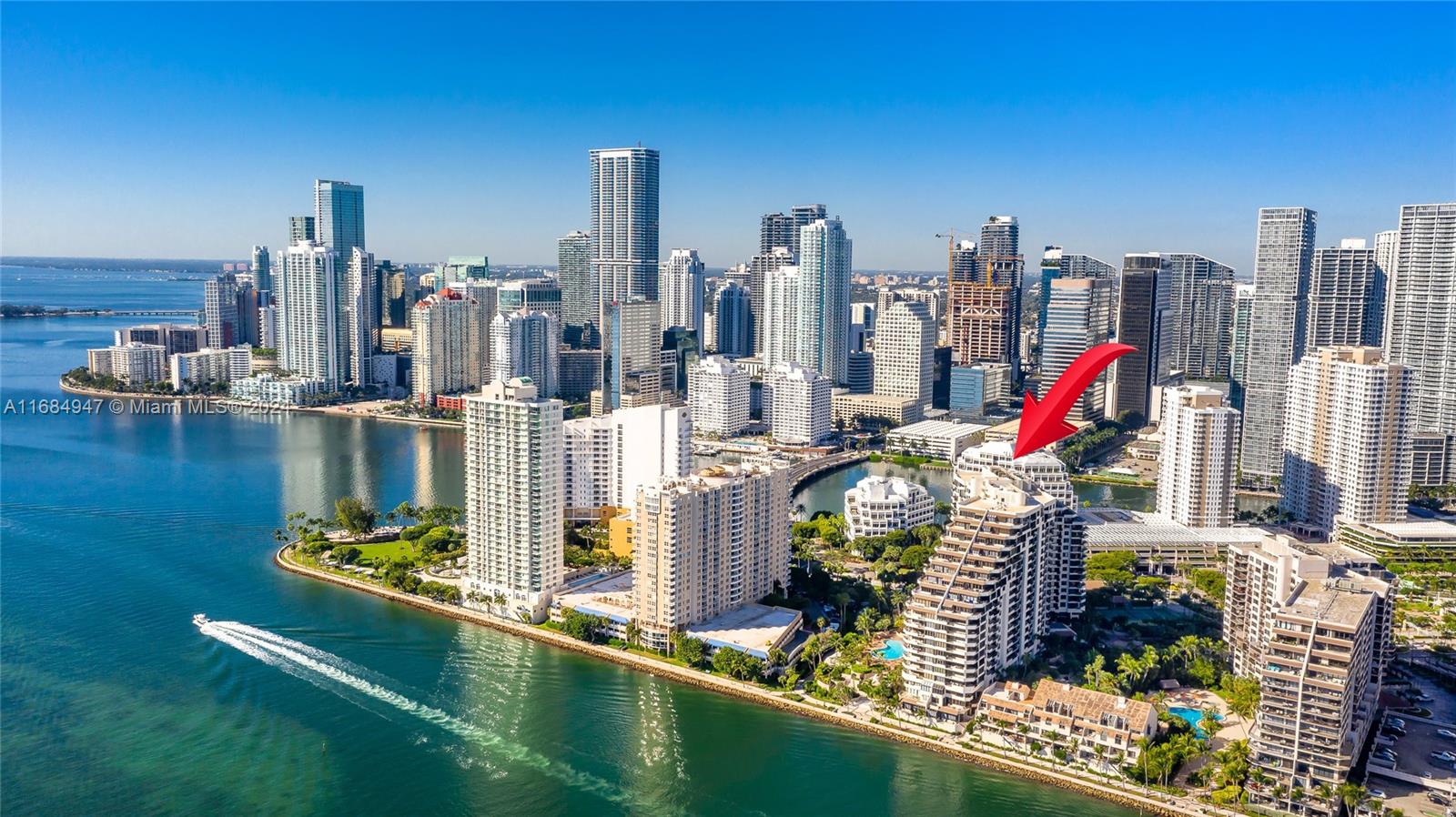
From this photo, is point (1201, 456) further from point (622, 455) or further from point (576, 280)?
point (576, 280)

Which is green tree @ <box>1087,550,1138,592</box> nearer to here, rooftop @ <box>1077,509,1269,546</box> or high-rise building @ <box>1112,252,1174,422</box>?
rooftop @ <box>1077,509,1269,546</box>

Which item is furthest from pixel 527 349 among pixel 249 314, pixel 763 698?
pixel 763 698

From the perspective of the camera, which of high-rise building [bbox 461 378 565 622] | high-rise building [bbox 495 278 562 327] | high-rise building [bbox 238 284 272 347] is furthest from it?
high-rise building [bbox 238 284 272 347]

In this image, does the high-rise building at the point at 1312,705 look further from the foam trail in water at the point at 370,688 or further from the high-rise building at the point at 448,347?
the high-rise building at the point at 448,347

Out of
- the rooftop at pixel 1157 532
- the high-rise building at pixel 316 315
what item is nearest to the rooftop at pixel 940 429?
the rooftop at pixel 1157 532

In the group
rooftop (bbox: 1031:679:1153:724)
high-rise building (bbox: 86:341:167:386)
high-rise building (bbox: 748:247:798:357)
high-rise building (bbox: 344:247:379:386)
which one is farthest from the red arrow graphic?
high-rise building (bbox: 86:341:167:386)
